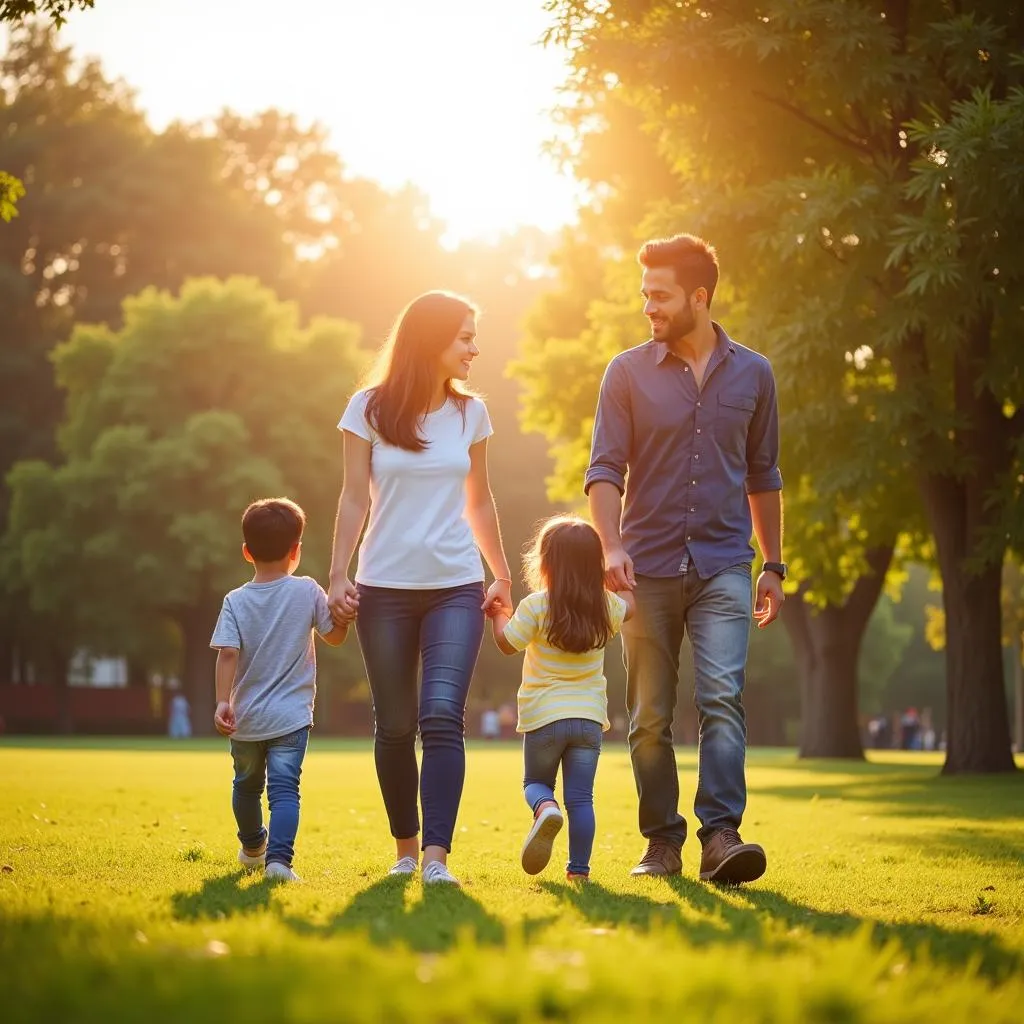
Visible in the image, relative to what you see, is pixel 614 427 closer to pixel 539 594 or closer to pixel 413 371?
pixel 539 594

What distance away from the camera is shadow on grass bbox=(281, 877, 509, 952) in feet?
14.5

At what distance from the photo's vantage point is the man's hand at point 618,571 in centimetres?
680

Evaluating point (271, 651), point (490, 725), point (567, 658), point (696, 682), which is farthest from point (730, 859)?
point (490, 725)

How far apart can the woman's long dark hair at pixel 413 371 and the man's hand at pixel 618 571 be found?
0.89m

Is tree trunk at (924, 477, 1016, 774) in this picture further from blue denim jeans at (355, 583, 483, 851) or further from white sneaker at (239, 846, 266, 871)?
blue denim jeans at (355, 583, 483, 851)

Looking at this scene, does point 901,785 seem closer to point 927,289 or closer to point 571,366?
point 927,289

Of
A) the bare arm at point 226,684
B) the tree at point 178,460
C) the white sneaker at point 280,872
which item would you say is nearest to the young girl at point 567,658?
the white sneaker at point 280,872

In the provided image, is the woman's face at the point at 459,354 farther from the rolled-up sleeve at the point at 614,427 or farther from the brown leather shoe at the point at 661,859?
the brown leather shoe at the point at 661,859

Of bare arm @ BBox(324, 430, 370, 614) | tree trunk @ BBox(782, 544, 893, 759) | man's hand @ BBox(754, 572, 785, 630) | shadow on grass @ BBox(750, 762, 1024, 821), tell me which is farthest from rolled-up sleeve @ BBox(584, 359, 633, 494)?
tree trunk @ BBox(782, 544, 893, 759)

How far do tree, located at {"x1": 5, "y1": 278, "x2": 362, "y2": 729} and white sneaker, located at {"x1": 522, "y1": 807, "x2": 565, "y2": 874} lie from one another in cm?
3638

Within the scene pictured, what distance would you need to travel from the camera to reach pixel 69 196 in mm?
51656

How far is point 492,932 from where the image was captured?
15.0 ft

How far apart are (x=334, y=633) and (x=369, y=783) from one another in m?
11.5

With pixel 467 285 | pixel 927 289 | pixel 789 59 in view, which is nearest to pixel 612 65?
pixel 789 59
